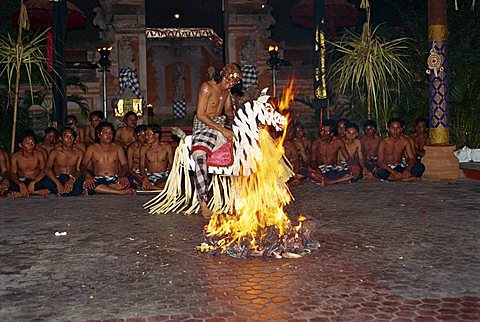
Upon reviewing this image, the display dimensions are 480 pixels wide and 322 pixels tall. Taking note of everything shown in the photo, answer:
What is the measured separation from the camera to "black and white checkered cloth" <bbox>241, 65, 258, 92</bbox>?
16.4m

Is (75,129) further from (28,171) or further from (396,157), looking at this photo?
(396,157)

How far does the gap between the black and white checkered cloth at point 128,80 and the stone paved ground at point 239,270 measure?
9.18 metres

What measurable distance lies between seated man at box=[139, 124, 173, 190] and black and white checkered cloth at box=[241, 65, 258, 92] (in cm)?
765

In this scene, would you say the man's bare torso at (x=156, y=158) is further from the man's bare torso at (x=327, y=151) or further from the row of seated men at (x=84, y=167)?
the man's bare torso at (x=327, y=151)

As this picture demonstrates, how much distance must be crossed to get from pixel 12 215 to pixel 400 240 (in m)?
4.38

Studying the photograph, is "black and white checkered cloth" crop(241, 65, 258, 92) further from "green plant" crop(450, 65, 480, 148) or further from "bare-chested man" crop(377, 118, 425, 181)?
"bare-chested man" crop(377, 118, 425, 181)

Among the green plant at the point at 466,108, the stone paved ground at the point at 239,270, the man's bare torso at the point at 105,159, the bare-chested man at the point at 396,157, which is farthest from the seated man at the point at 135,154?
the green plant at the point at 466,108

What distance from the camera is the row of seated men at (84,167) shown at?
8750 millimetres

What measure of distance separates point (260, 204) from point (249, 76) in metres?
11.1

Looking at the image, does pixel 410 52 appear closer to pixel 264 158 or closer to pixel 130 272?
pixel 264 158

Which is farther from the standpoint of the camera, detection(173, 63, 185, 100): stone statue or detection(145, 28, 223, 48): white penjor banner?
detection(173, 63, 185, 100): stone statue

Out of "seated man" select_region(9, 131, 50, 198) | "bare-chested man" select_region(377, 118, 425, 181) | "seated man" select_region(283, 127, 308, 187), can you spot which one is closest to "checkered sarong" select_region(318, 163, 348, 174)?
"seated man" select_region(283, 127, 308, 187)

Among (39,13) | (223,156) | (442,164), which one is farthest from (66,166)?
(442,164)

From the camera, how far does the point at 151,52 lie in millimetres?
24219
